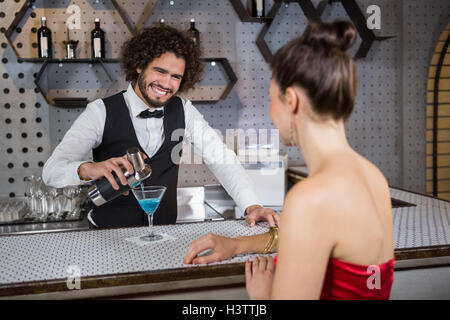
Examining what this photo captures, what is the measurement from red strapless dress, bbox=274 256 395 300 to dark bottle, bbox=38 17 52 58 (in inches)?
125

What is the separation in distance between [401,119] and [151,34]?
298cm

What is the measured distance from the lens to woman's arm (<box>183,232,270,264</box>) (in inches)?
57.3

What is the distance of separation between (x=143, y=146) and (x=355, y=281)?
1.73 meters

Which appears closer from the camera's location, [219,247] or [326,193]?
[326,193]

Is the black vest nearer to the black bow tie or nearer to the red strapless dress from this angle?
the black bow tie

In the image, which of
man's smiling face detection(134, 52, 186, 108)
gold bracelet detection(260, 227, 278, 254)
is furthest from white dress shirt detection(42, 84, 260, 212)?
gold bracelet detection(260, 227, 278, 254)

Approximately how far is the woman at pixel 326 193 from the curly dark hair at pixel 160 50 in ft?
4.91

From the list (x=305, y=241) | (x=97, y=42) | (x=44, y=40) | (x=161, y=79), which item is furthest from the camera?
(x=97, y=42)

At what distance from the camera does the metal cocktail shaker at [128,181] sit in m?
1.63

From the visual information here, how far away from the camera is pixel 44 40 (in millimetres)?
3541

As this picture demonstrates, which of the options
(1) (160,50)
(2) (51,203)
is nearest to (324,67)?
(1) (160,50)

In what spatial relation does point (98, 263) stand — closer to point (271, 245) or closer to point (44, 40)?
point (271, 245)

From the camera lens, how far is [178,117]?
2654 millimetres
